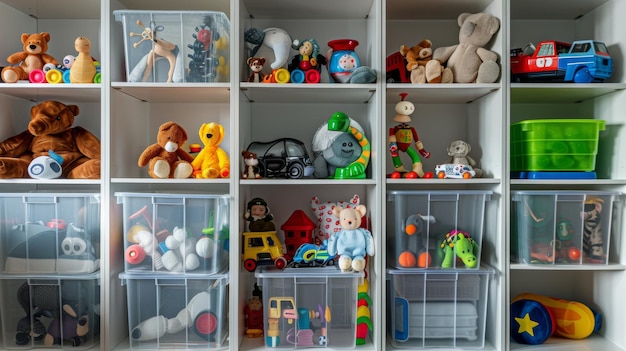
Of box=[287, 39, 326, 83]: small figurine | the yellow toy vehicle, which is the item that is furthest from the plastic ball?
box=[287, 39, 326, 83]: small figurine

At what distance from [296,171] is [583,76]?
120 centimetres

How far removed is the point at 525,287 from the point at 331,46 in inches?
56.4

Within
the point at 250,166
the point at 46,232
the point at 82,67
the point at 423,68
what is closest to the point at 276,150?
the point at 250,166

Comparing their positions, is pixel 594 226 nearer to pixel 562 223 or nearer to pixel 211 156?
pixel 562 223

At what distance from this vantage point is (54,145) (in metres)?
2.00

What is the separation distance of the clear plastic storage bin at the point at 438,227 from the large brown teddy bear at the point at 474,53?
46cm

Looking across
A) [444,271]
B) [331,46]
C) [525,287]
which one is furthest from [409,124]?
[525,287]

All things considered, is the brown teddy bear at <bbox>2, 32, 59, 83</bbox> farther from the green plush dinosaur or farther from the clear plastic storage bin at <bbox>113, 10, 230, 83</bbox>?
the green plush dinosaur

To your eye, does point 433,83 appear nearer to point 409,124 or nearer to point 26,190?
point 409,124

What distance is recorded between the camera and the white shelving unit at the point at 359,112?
188 cm

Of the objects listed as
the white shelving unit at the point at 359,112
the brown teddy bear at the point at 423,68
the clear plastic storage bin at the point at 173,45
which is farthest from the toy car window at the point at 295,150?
the brown teddy bear at the point at 423,68

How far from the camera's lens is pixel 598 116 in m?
2.11

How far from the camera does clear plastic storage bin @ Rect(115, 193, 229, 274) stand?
188 centimetres

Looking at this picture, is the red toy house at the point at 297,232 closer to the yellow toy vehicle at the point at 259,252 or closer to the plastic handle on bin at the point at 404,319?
the yellow toy vehicle at the point at 259,252
